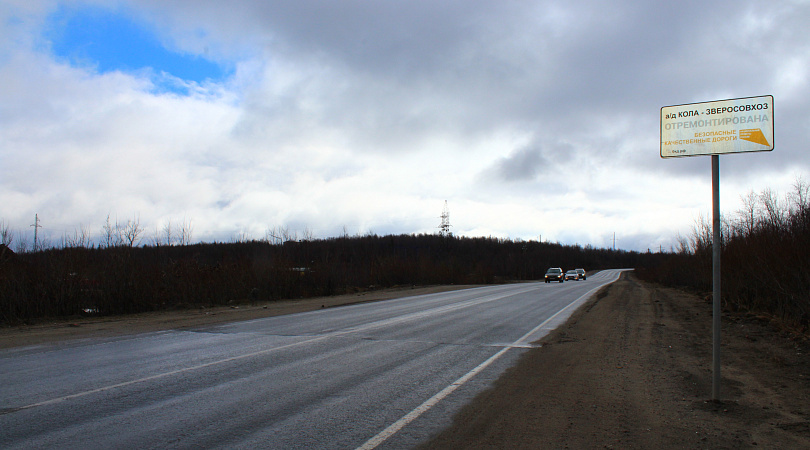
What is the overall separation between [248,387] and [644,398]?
5.31 meters

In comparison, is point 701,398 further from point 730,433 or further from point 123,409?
point 123,409

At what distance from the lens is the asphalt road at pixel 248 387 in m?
4.73

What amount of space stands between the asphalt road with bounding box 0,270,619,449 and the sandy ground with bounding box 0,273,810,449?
0.55 meters

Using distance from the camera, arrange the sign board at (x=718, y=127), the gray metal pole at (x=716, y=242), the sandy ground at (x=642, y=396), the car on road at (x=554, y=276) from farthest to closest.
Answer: the car on road at (x=554, y=276) → the gray metal pole at (x=716, y=242) → the sign board at (x=718, y=127) → the sandy ground at (x=642, y=396)

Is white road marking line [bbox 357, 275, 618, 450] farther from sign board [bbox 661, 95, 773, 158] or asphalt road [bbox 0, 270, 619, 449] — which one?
sign board [bbox 661, 95, 773, 158]

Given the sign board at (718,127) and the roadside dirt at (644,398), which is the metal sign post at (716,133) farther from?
the roadside dirt at (644,398)

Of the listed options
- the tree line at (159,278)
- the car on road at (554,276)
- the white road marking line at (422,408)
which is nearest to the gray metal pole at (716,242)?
the white road marking line at (422,408)

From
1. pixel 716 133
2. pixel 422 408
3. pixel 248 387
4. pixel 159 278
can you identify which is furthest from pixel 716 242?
pixel 159 278

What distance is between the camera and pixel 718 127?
555 centimetres

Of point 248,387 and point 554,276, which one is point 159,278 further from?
point 554,276

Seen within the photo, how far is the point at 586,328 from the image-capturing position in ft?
44.3

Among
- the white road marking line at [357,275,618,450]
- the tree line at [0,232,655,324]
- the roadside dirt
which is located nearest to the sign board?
the roadside dirt

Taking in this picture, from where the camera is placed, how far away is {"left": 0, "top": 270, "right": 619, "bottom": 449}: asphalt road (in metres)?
4.73

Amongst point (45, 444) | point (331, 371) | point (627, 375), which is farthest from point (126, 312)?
point (627, 375)
